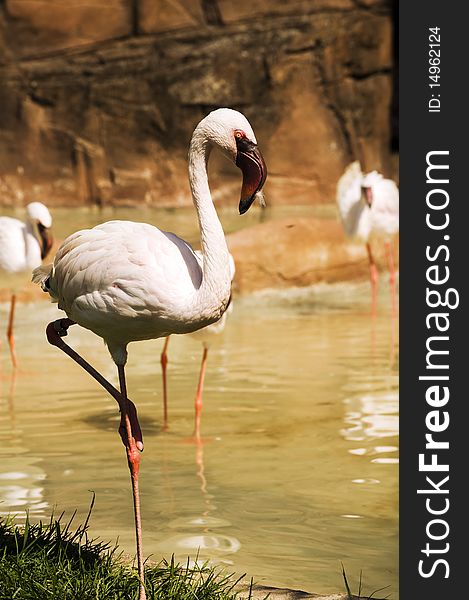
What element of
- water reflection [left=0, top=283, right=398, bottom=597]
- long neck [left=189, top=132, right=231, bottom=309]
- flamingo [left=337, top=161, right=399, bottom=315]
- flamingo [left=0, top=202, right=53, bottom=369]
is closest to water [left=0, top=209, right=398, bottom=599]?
water reflection [left=0, top=283, right=398, bottom=597]

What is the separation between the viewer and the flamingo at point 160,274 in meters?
3.59

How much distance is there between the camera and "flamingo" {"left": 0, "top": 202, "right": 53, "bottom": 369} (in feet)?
27.0

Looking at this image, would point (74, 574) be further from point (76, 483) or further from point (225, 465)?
point (225, 465)

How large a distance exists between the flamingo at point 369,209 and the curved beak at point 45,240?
3303 millimetres

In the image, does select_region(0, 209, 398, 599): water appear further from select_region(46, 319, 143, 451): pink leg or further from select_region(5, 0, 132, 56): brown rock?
select_region(5, 0, 132, 56): brown rock

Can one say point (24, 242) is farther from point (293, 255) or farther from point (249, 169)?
point (249, 169)

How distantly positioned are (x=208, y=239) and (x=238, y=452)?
226cm

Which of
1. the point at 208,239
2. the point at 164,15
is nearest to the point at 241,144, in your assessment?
the point at 208,239

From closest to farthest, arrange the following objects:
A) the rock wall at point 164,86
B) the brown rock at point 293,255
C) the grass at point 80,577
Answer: the grass at point 80,577 → the brown rock at point 293,255 → the rock wall at point 164,86

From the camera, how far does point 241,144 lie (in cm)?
362

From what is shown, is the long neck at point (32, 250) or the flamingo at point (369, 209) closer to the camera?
the long neck at point (32, 250)

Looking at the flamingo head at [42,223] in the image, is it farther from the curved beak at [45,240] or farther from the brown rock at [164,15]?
the brown rock at [164,15]

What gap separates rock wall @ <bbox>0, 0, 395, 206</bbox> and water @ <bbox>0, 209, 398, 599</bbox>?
4277 millimetres

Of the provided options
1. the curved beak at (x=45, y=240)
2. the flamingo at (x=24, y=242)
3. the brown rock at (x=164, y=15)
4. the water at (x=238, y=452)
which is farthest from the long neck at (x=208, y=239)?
the brown rock at (x=164, y=15)
